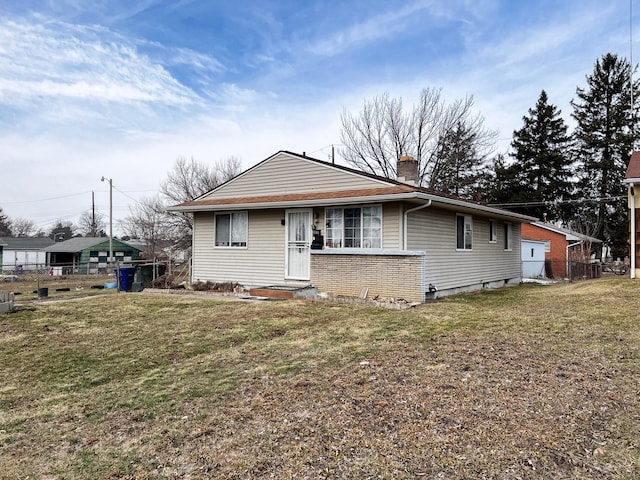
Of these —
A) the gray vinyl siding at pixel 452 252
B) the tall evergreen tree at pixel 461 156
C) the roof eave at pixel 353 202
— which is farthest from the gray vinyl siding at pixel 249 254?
the tall evergreen tree at pixel 461 156

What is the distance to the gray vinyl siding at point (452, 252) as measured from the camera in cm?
1148

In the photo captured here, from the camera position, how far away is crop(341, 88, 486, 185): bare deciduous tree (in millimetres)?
28203

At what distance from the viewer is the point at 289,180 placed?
13414mm

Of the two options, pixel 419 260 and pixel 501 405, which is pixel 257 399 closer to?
pixel 501 405

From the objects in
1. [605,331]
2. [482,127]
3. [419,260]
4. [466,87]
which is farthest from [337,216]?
[482,127]

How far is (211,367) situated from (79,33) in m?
12.2

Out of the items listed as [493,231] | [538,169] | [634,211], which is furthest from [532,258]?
[538,169]

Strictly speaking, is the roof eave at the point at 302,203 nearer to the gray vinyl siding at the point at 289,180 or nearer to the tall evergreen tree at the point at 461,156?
the gray vinyl siding at the point at 289,180

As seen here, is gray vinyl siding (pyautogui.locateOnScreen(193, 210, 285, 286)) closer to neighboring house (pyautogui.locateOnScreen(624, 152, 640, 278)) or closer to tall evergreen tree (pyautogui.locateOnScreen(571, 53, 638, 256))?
neighboring house (pyautogui.locateOnScreen(624, 152, 640, 278))

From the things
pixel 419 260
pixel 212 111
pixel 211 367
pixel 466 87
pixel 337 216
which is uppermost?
pixel 466 87

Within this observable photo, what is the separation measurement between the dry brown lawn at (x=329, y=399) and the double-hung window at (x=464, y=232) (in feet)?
18.1

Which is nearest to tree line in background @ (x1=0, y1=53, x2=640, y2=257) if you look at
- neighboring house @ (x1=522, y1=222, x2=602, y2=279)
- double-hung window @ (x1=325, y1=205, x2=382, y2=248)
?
neighboring house @ (x1=522, y1=222, x2=602, y2=279)

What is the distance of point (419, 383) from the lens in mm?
4332

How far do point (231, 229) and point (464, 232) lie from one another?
23.8 ft
